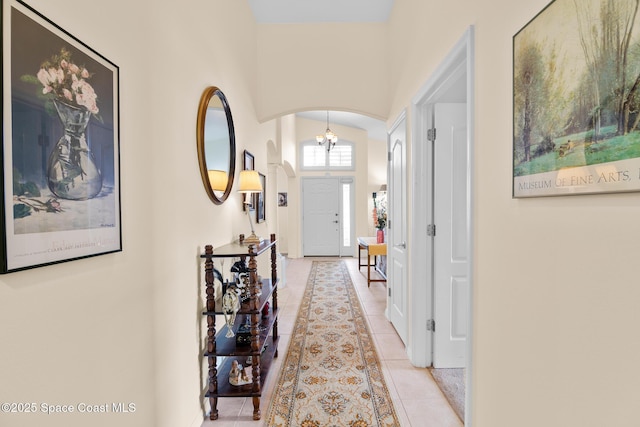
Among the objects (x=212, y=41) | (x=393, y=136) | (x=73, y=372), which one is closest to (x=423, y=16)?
(x=393, y=136)

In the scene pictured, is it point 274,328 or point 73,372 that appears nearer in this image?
point 73,372

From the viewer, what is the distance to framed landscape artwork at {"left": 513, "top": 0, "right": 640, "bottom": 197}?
704mm

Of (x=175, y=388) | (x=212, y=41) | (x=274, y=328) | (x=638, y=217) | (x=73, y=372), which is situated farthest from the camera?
(x=274, y=328)

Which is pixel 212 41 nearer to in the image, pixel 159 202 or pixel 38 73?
pixel 159 202

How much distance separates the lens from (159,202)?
1482 millimetres

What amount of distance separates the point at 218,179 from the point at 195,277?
28.6 inches

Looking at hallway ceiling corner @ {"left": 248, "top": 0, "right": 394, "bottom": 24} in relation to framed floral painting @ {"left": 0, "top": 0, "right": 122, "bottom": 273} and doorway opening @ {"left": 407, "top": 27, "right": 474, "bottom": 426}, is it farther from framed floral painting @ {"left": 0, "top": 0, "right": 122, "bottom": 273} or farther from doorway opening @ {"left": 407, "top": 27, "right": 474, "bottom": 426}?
framed floral painting @ {"left": 0, "top": 0, "right": 122, "bottom": 273}

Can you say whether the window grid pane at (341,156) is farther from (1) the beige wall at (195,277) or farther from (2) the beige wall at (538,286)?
(2) the beige wall at (538,286)

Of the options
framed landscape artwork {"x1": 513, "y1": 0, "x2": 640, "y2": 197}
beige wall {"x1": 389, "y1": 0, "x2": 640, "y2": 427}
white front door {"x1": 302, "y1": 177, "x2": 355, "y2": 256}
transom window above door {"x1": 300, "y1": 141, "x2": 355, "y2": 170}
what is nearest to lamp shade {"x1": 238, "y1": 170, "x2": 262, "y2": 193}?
beige wall {"x1": 389, "y1": 0, "x2": 640, "y2": 427}

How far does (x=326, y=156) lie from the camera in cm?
831

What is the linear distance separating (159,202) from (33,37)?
779mm

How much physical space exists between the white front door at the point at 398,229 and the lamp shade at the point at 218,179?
160 cm

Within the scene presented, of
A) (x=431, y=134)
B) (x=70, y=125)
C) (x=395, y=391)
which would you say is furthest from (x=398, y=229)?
(x=70, y=125)

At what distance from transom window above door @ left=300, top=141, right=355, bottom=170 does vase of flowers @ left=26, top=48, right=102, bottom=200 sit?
24.0ft
